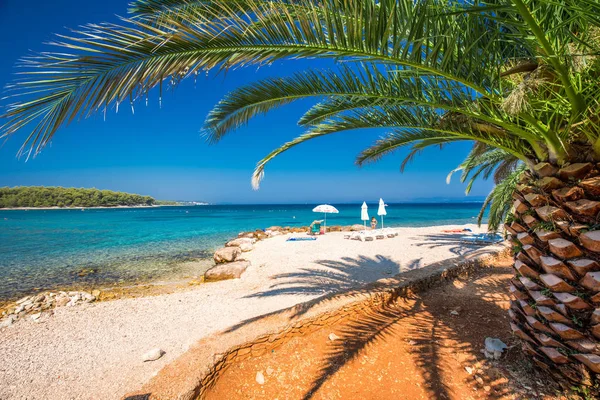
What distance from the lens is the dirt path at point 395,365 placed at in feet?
7.84

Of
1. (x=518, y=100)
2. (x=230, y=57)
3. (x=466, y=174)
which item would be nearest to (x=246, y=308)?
(x=230, y=57)

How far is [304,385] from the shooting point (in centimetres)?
253

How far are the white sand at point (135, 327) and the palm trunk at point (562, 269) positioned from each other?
152 inches

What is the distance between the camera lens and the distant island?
8153 centimetres

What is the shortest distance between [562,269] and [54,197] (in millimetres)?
117364

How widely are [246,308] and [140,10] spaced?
15.8 ft

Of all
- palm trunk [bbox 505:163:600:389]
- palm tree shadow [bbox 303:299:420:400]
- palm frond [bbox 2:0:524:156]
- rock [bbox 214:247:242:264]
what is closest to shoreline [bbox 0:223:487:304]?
rock [bbox 214:247:242:264]

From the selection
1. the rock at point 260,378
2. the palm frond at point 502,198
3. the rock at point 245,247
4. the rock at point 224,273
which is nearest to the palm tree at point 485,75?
the rock at point 260,378

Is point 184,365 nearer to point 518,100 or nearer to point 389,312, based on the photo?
point 389,312

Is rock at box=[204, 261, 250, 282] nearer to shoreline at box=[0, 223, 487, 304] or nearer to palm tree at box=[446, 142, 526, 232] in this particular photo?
shoreline at box=[0, 223, 487, 304]

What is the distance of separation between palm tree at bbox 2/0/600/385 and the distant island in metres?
113

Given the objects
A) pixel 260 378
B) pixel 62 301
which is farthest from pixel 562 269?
pixel 62 301

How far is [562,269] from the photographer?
2053 millimetres

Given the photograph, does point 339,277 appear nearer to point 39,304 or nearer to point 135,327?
point 135,327
